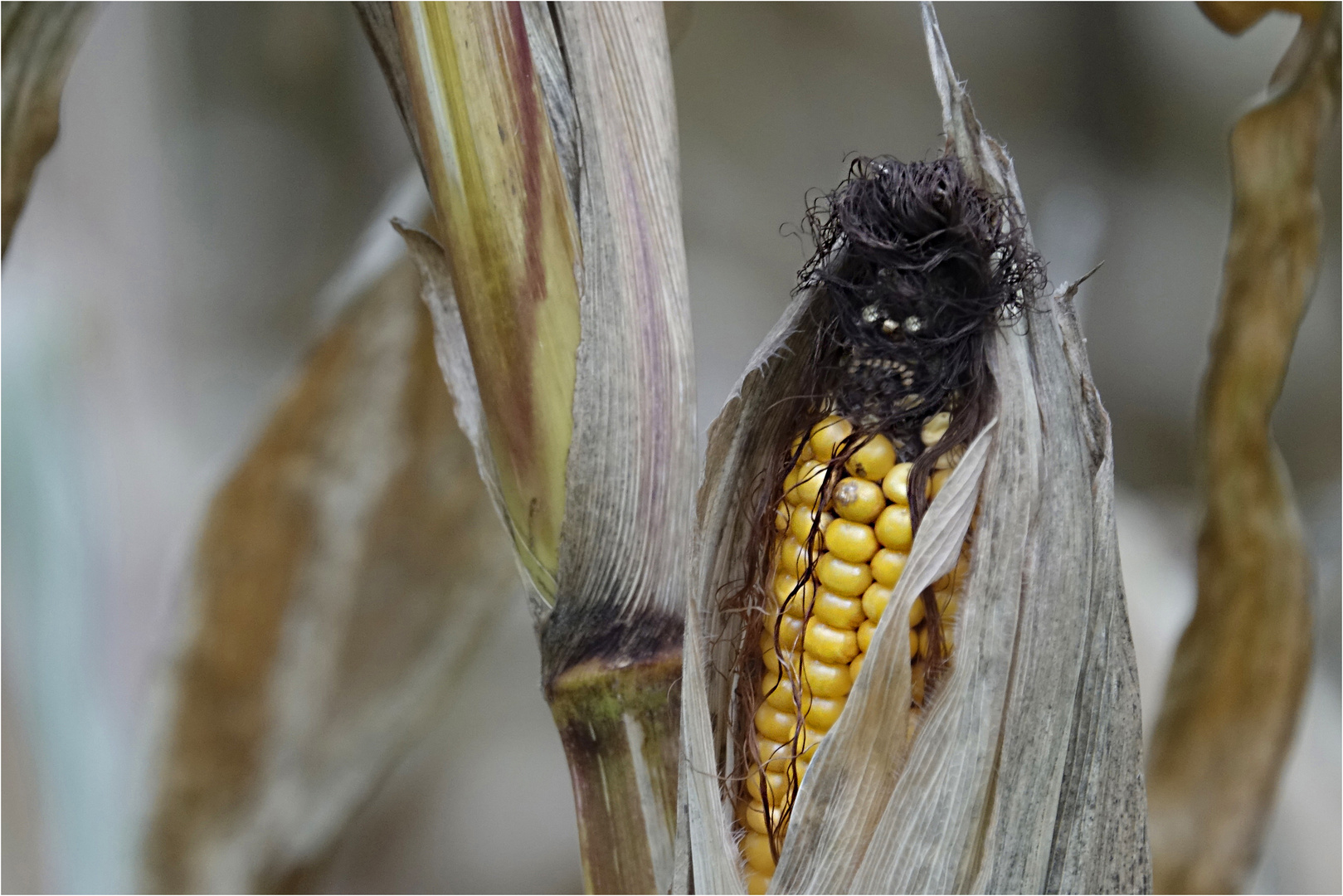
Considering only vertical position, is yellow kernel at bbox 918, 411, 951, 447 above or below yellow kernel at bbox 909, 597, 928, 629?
above

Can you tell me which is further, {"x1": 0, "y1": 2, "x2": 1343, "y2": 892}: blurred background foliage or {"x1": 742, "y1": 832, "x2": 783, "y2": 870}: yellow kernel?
{"x1": 0, "y1": 2, "x2": 1343, "y2": 892}: blurred background foliage

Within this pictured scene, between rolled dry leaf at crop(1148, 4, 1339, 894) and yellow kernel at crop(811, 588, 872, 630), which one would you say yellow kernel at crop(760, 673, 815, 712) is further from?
rolled dry leaf at crop(1148, 4, 1339, 894)

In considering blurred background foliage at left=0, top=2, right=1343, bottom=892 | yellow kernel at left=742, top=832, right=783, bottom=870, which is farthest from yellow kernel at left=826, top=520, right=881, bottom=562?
blurred background foliage at left=0, top=2, right=1343, bottom=892

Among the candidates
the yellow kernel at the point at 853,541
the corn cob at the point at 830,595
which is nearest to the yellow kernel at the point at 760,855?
the corn cob at the point at 830,595

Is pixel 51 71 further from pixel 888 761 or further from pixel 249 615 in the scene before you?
pixel 888 761

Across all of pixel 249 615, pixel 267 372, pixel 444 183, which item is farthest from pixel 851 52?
pixel 249 615

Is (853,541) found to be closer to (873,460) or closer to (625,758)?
(873,460)
